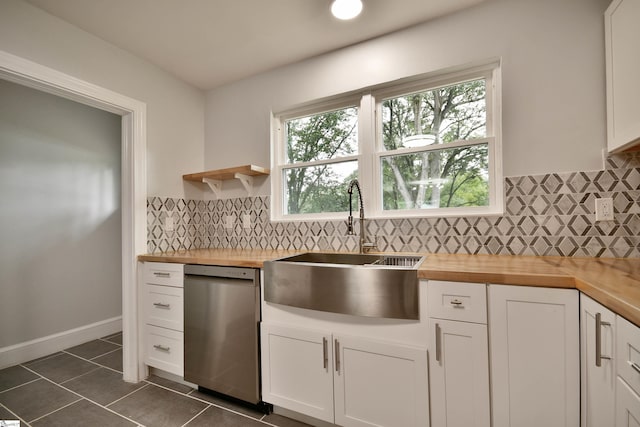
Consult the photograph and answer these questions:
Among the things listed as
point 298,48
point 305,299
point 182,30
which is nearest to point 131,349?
point 305,299

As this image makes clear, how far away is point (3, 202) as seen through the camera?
2.39 m


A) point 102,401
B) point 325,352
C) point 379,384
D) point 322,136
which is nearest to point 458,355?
point 379,384

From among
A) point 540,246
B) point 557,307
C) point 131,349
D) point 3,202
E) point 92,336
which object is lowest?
point 92,336

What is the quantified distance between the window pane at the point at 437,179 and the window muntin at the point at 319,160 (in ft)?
1.06

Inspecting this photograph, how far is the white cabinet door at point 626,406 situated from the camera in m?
0.73

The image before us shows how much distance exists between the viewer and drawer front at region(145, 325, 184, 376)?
199 cm

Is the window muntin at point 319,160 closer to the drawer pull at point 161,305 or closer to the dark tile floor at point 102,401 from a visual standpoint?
the drawer pull at point 161,305

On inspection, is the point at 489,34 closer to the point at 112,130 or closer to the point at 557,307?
the point at 557,307

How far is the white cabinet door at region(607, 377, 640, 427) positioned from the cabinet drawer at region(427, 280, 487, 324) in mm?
406

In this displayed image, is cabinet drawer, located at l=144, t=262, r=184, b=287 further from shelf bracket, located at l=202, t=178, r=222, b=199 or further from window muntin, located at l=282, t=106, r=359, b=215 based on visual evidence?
window muntin, located at l=282, t=106, r=359, b=215

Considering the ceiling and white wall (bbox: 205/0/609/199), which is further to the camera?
the ceiling

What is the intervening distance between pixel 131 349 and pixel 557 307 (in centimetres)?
263

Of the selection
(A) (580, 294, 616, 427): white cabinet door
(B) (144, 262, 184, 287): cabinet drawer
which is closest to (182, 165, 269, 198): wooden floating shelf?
(B) (144, 262, 184, 287): cabinet drawer

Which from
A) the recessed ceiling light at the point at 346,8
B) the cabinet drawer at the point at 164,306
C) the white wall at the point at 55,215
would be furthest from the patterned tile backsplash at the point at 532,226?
the recessed ceiling light at the point at 346,8
